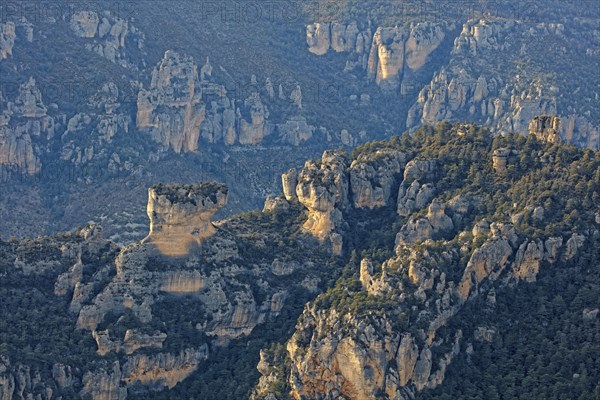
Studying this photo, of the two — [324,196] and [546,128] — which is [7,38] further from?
[546,128]

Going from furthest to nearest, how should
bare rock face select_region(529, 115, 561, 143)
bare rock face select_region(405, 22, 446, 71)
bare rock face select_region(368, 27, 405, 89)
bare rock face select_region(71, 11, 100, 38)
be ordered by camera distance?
1. bare rock face select_region(368, 27, 405, 89)
2. bare rock face select_region(405, 22, 446, 71)
3. bare rock face select_region(71, 11, 100, 38)
4. bare rock face select_region(529, 115, 561, 143)

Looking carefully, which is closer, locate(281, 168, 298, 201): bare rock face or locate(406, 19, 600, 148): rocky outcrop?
locate(281, 168, 298, 201): bare rock face

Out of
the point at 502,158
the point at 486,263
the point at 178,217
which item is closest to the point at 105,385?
the point at 178,217

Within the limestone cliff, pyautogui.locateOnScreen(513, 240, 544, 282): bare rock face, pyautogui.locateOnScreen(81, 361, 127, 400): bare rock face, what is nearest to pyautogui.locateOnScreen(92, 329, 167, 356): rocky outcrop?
pyautogui.locateOnScreen(81, 361, 127, 400): bare rock face

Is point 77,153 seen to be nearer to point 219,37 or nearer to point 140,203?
point 140,203

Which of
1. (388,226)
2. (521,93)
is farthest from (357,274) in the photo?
(521,93)

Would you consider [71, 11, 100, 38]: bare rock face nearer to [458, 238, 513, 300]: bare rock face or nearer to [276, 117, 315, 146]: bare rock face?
[276, 117, 315, 146]: bare rock face
